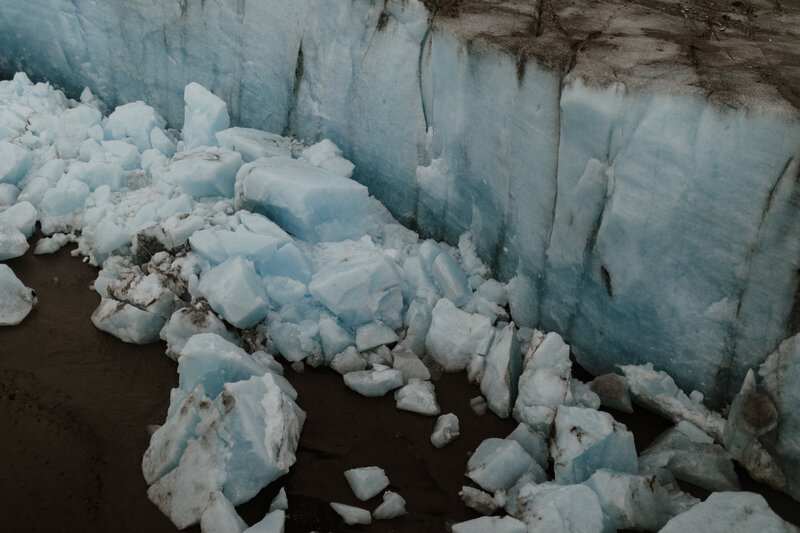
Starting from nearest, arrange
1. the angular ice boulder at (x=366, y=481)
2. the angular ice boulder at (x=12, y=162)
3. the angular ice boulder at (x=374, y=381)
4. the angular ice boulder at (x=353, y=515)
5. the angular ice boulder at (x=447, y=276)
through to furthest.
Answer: the angular ice boulder at (x=353, y=515) → the angular ice boulder at (x=366, y=481) → the angular ice boulder at (x=374, y=381) → the angular ice boulder at (x=447, y=276) → the angular ice boulder at (x=12, y=162)

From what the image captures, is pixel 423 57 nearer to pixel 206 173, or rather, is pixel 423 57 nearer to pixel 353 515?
pixel 206 173

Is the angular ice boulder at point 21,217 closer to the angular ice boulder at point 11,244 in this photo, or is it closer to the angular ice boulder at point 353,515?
the angular ice boulder at point 11,244

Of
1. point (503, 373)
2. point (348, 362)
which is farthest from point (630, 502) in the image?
point (348, 362)

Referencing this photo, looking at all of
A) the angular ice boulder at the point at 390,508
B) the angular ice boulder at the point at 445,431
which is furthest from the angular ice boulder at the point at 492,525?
the angular ice boulder at the point at 445,431

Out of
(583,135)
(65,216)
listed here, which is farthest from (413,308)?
(65,216)

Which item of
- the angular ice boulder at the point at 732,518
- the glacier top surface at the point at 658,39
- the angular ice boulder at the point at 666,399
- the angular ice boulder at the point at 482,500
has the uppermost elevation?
the glacier top surface at the point at 658,39
